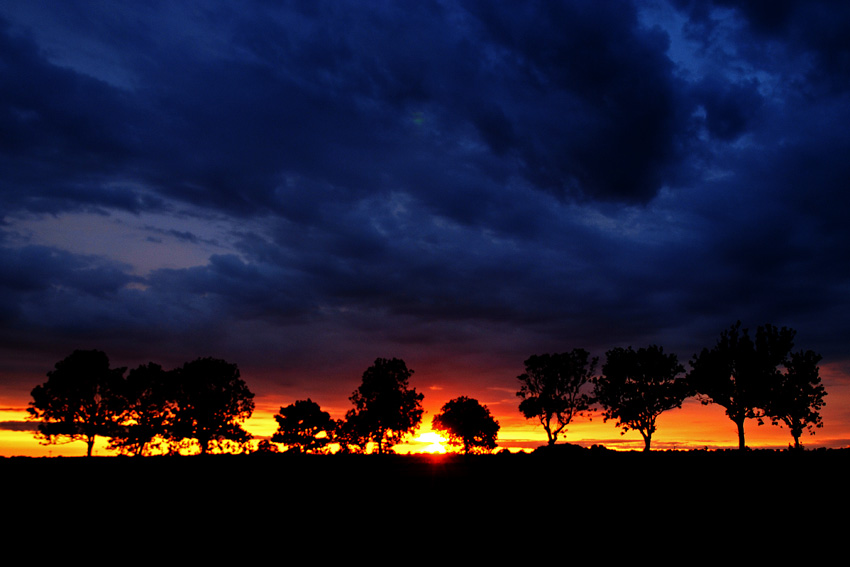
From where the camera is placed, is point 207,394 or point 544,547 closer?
point 544,547

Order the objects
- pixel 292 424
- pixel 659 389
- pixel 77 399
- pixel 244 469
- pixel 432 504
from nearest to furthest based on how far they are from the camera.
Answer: pixel 432 504
pixel 244 469
pixel 77 399
pixel 659 389
pixel 292 424

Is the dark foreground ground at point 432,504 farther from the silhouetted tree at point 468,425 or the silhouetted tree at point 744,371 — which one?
the silhouetted tree at point 468,425

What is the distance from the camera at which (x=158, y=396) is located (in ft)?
208

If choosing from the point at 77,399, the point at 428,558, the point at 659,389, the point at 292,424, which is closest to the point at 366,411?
the point at 292,424

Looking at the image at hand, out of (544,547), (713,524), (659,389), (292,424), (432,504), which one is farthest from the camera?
(292,424)

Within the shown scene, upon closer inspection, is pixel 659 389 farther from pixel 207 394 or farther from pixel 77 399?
pixel 77 399

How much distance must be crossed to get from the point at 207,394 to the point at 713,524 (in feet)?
209

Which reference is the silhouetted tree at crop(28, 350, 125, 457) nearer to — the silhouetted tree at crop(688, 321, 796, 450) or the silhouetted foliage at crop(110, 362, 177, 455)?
the silhouetted foliage at crop(110, 362, 177, 455)

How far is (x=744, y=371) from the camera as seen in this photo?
64.6 meters

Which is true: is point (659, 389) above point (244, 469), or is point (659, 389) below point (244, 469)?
above

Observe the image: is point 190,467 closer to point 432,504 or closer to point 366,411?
point 432,504

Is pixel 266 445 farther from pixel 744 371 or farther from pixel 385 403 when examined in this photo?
pixel 744 371

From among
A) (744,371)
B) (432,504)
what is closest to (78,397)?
(432,504)

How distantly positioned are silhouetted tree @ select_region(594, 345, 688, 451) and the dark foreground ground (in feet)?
183
